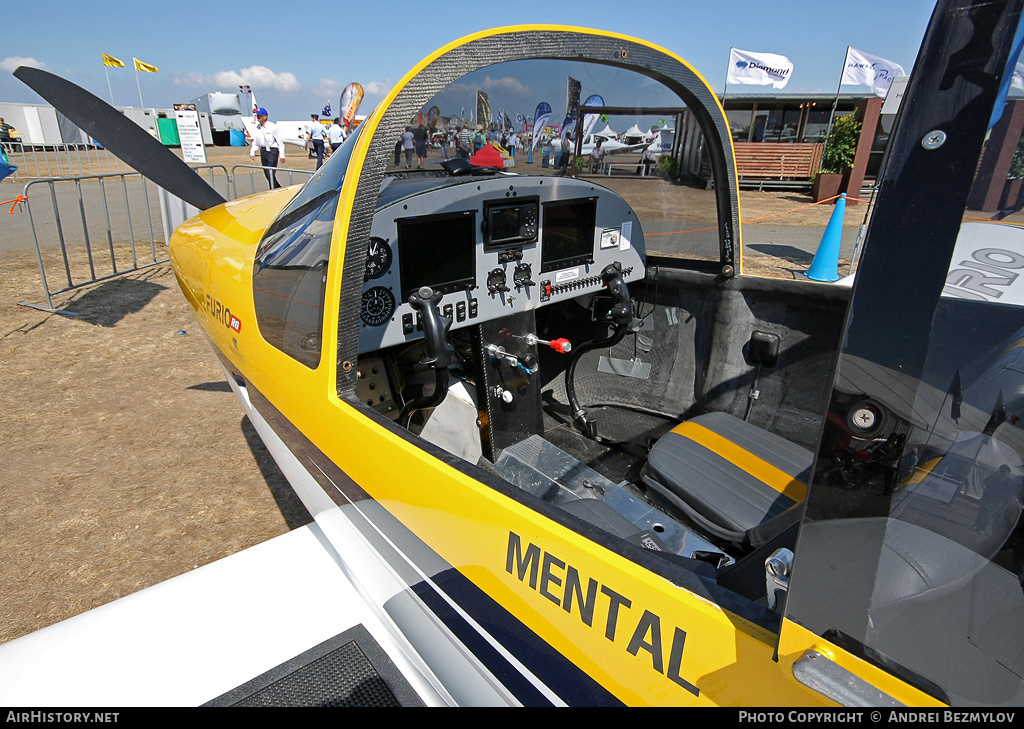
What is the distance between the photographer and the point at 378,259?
207 cm

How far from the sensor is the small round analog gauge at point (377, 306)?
2.06m

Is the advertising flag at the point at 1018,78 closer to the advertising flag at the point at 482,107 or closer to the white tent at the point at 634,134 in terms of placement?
the advertising flag at the point at 482,107

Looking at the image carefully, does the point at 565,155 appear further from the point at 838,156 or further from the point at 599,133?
the point at 838,156

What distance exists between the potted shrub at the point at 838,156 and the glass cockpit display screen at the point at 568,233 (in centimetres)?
1336

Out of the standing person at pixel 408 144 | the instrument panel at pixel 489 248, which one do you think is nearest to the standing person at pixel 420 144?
the standing person at pixel 408 144

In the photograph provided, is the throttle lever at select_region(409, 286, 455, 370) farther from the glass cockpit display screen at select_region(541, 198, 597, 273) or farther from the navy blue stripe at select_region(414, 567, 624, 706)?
the glass cockpit display screen at select_region(541, 198, 597, 273)

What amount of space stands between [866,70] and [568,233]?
48.7ft

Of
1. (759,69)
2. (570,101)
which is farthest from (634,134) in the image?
(759,69)

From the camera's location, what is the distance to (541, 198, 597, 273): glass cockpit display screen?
2.60 metres

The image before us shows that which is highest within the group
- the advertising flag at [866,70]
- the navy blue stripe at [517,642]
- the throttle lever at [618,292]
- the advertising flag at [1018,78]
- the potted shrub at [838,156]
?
the advertising flag at [866,70]

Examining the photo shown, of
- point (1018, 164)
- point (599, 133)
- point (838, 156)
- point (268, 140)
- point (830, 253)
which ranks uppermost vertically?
point (838, 156)
